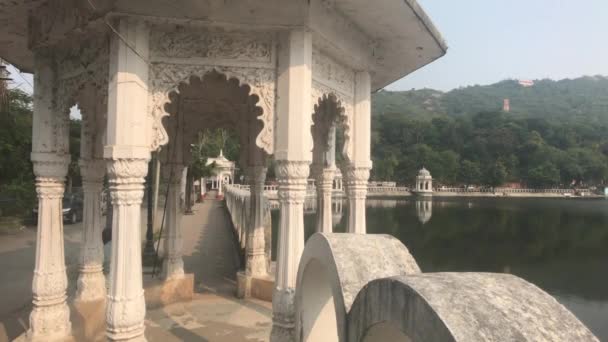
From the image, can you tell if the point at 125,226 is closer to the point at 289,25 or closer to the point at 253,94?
the point at 253,94

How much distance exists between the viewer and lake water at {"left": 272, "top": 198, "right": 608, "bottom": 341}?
70.6 ft

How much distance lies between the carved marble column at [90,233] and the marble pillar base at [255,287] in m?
2.79

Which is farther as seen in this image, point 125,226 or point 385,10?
point 385,10

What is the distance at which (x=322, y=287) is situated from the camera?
3.84 meters

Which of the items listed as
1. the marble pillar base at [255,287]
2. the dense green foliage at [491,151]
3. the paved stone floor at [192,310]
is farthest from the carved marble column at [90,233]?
the dense green foliage at [491,151]

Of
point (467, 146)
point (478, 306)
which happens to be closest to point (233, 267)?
point (478, 306)

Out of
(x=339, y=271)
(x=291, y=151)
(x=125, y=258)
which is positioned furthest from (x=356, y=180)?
(x=339, y=271)

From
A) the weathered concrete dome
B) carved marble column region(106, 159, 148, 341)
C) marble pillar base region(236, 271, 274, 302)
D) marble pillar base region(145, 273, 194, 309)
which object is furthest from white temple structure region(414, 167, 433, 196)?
carved marble column region(106, 159, 148, 341)

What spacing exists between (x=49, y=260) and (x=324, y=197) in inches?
196

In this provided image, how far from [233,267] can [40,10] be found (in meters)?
9.00

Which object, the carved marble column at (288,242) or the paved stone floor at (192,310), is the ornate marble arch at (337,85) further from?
the paved stone floor at (192,310)

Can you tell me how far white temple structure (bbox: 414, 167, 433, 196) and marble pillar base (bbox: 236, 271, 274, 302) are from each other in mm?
83859

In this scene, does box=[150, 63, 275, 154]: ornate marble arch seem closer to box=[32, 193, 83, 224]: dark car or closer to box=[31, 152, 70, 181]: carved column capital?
box=[31, 152, 70, 181]: carved column capital

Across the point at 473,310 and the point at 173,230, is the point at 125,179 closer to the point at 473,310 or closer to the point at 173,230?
the point at 473,310
